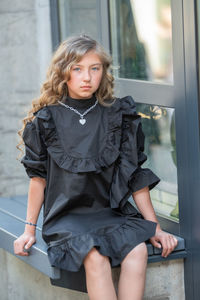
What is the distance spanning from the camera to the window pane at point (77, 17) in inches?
154

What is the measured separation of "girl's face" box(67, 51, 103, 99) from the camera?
263 cm

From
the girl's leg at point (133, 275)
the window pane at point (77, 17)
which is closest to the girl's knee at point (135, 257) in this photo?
the girl's leg at point (133, 275)

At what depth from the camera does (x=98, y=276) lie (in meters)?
2.46

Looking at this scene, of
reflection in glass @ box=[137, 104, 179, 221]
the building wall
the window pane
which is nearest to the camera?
reflection in glass @ box=[137, 104, 179, 221]

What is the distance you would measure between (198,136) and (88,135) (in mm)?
449

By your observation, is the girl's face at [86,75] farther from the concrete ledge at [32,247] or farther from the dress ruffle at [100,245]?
the concrete ledge at [32,247]

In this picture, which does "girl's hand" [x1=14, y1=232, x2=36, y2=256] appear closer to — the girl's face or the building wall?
the girl's face

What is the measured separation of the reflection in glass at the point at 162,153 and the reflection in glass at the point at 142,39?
16cm

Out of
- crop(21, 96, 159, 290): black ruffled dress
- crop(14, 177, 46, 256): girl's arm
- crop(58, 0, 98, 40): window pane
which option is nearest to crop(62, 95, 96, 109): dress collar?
crop(21, 96, 159, 290): black ruffled dress

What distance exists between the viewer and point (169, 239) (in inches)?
108

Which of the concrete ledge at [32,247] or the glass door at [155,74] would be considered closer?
the concrete ledge at [32,247]

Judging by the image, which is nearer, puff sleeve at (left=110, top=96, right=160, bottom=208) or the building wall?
puff sleeve at (left=110, top=96, right=160, bottom=208)

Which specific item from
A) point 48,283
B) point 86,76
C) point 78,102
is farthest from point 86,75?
point 48,283

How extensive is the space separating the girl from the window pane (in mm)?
1192
